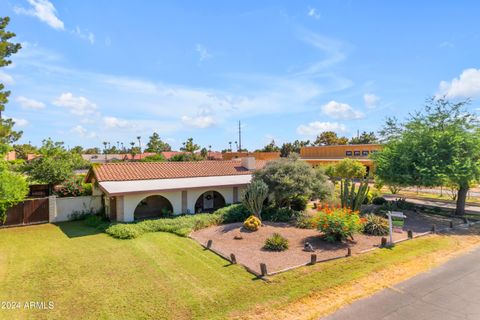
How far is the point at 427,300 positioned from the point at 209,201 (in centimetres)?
1635

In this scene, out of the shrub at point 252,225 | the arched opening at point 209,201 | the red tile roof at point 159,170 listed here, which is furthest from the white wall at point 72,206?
the shrub at point 252,225

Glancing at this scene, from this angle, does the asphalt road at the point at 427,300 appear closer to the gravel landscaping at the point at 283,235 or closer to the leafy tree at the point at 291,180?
the gravel landscaping at the point at 283,235

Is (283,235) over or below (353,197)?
below

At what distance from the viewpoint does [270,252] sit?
1238 cm

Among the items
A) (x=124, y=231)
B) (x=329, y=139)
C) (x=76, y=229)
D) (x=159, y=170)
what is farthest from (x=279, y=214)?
(x=329, y=139)

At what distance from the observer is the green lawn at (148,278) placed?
313 inches

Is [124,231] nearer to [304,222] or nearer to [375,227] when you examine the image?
[304,222]

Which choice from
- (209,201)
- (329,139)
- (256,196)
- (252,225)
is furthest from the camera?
(329,139)

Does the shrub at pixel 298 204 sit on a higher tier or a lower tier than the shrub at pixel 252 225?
higher

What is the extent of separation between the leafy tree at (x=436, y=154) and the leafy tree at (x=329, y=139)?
5437cm

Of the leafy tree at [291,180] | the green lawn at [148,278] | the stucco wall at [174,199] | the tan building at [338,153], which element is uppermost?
the tan building at [338,153]

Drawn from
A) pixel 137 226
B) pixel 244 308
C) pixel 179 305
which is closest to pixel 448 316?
pixel 244 308

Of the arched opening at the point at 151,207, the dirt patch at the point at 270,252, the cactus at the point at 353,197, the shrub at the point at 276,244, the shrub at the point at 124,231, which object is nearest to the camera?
the dirt patch at the point at 270,252

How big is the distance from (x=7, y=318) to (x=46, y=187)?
20.4m
